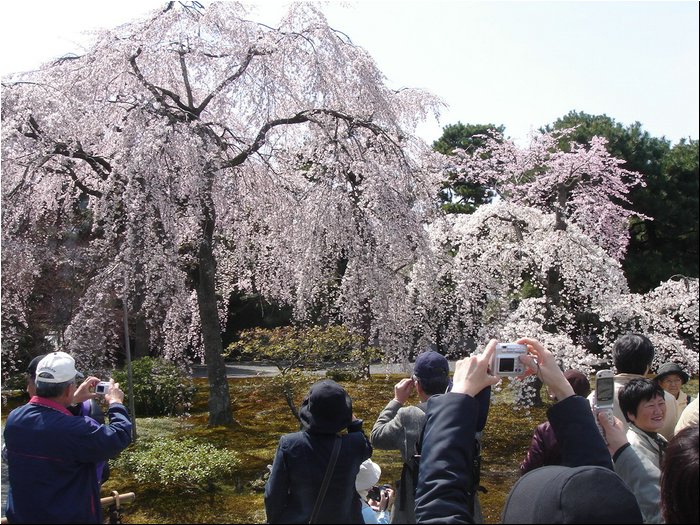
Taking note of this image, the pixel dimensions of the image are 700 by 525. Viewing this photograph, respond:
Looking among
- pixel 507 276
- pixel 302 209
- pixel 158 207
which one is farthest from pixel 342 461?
pixel 507 276

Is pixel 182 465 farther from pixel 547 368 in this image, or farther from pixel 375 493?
pixel 547 368

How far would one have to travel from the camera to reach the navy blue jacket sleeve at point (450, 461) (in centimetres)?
140

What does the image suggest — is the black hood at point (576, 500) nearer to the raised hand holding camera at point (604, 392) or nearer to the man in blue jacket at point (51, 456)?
the raised hand holding camera at point (604, 392)

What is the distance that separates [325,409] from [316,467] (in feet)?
0.68

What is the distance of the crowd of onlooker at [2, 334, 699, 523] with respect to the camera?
4.32 ft

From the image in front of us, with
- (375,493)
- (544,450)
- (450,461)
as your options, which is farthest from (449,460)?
(375,493)

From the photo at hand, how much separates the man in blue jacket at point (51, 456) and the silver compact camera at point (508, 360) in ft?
4.67

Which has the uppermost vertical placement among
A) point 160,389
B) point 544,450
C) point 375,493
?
point 544,450

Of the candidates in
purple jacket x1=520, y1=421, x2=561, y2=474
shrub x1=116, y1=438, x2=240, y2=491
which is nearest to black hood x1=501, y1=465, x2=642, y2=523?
purple jacket x1=520, y1=421, x2=561, y2=474

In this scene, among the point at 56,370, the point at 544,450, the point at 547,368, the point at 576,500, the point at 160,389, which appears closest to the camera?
the point at 576,500

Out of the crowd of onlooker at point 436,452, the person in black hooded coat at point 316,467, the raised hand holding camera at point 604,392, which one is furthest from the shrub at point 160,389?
the raised hand holding camera at point 604,392

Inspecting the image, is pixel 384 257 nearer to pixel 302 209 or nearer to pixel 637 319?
pixel 302 209

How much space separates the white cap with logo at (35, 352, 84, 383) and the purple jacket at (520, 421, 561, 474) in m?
1.81

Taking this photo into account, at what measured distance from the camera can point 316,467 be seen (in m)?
2.23
